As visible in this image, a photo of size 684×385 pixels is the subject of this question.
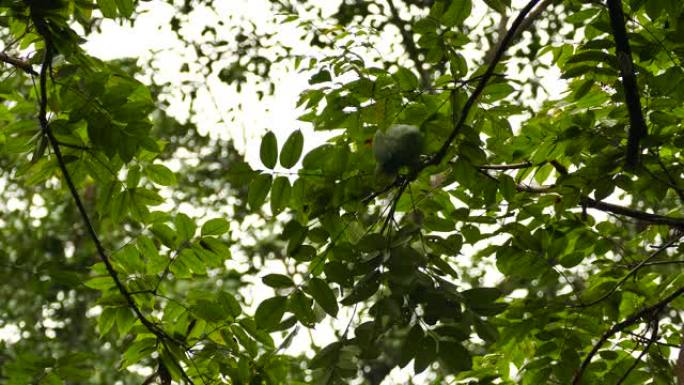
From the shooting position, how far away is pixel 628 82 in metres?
1.55

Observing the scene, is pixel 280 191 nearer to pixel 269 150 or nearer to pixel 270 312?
pixel 269 150

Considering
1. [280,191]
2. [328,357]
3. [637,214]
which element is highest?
[280,191]

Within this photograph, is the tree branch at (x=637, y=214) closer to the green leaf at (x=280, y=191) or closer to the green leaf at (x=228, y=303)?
the green leaf at (x=280, y=191)

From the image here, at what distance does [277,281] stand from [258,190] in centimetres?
19

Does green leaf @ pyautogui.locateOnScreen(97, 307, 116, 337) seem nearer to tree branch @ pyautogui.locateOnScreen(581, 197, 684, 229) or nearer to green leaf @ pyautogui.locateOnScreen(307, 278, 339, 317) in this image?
green leaf @ pyautogui.locateOnScreen(307, 278, 339, 317)

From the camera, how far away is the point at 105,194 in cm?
202

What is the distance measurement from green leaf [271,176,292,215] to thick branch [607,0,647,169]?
68 cm

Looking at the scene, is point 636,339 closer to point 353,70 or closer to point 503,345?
point 503,345

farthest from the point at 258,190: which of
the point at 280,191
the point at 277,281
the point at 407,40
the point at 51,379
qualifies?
the point at 407,40

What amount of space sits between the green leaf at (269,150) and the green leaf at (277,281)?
0.22 metres

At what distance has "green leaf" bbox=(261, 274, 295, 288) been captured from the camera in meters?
1.57

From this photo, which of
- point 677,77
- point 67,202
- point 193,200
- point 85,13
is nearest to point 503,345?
point 677,77

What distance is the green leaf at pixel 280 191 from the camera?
1.64 metres

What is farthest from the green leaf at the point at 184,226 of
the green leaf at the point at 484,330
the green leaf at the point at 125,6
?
the green leaf at the point at 484,330
